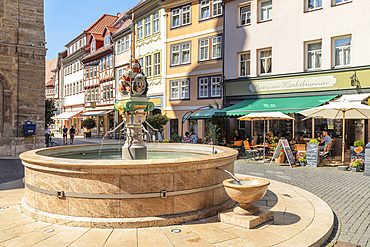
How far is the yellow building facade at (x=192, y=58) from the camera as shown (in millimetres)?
24484

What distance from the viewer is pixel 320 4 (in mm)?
18375

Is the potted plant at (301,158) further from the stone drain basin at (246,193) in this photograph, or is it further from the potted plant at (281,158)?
the stone drain basin at (246,193)

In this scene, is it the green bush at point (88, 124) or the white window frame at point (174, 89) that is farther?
the green bush at point (88, 124)

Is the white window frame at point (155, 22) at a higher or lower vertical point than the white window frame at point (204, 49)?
higher

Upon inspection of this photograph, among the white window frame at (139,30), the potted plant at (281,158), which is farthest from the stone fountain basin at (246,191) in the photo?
the white window frame at (139,30)

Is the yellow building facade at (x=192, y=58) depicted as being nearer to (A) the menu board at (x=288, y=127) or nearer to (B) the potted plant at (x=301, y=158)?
(A) the menu board at (x=288, y=127)

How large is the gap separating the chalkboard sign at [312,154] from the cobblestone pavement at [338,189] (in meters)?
0.53

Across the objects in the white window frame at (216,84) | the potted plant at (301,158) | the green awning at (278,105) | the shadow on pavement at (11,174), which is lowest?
the shadow on pavement at (11,174)

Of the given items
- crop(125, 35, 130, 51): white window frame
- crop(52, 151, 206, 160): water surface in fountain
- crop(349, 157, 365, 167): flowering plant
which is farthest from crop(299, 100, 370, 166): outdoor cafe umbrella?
crop(125, 35, 130, 51): white window frame

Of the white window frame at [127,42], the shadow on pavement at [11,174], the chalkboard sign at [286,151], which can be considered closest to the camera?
the shadow on pavement at [11,174]

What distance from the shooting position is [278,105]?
18.1 meters

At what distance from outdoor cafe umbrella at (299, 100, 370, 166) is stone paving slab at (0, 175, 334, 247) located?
8098 mm

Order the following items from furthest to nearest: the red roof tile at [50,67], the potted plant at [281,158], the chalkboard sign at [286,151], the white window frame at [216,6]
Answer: the red roof tile at [50,67]
the white window frame at [216,6]
the potted plant at [281,158]
the chalkboard sign at [286,151]

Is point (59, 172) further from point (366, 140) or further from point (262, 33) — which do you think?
point (262, 33)
